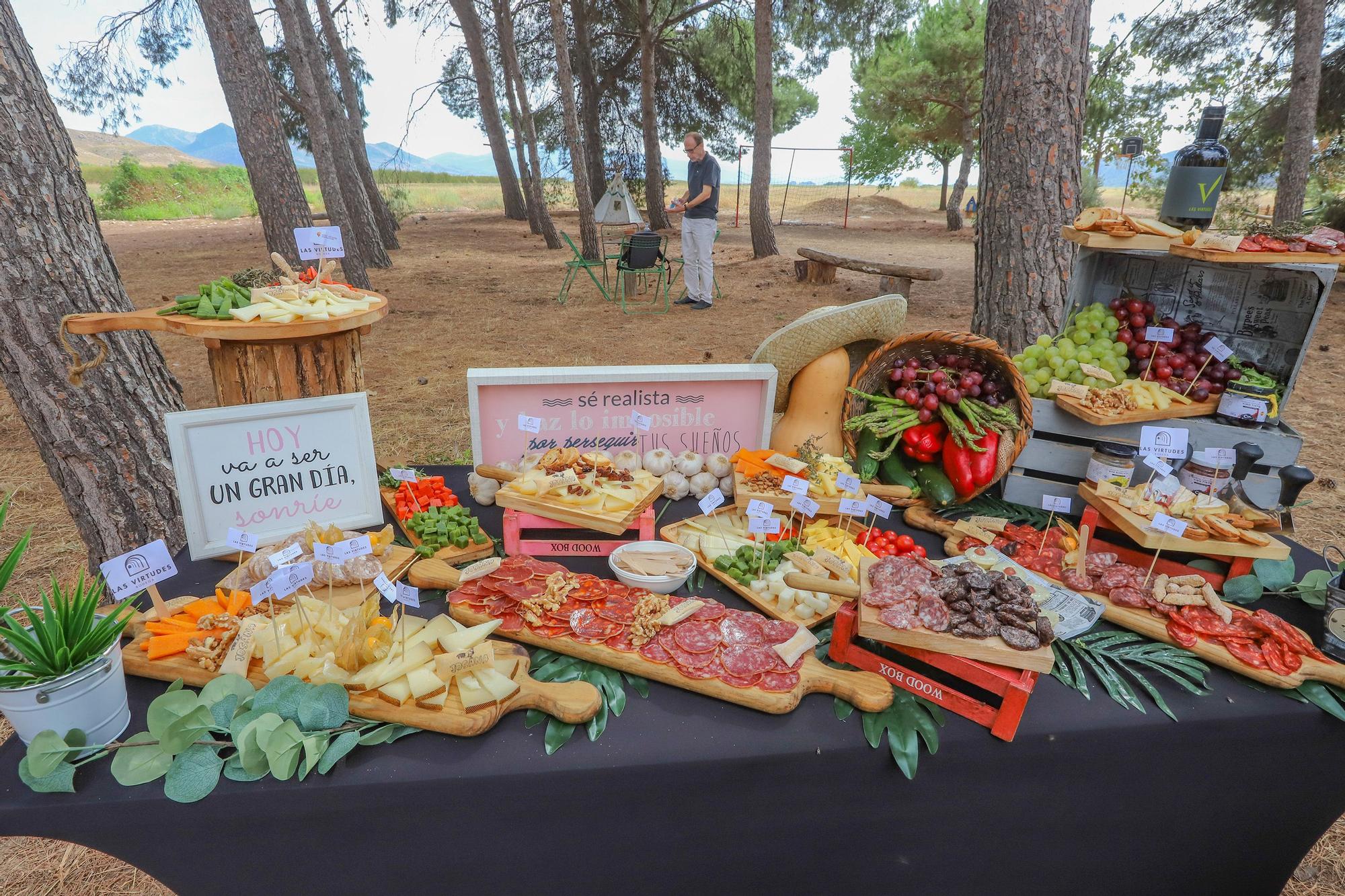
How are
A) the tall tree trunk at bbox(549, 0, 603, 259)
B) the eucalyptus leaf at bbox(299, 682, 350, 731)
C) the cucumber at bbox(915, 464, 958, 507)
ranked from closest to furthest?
the eucalyptus leaf at bbox(299, 682, 350, 731) → the cucumber at bbox(915, 464, 958, 507) → the tall tree trunk at bbox(549, 0, 603, 259)

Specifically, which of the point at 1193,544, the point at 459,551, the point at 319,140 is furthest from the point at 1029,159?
the point at 319,140

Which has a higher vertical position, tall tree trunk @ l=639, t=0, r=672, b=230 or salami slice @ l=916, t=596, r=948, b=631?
tall tree trunk @ l=639, t=0, r=672, b=230

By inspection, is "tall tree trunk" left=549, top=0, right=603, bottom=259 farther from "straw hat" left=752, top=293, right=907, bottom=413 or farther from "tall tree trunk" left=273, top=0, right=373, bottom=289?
"straw hat" left=752, top=293, right=907, bottom=413

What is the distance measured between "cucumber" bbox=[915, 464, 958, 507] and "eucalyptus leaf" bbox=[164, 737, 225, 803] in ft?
6.65

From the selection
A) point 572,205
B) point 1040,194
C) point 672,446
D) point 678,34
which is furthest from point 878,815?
point 572,205

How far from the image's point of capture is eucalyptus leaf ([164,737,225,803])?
3.97ft

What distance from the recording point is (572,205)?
85.0 feet

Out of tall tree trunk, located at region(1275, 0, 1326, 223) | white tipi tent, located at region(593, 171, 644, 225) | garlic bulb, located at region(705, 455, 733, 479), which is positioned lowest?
garlic bulb, located at region(705, 455, 733, 479)

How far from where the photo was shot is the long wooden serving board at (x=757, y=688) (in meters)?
1.43

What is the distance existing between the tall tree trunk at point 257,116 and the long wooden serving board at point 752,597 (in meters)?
6.51

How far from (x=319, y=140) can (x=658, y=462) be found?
9560 millimetres

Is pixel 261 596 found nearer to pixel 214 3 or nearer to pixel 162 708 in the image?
pixel 162 708

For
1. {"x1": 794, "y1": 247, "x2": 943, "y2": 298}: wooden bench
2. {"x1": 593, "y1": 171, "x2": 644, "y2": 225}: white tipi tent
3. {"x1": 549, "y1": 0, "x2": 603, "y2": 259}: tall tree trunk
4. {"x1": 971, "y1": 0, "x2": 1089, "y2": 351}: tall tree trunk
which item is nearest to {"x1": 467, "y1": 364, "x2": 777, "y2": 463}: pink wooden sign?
{"x1": 971, "y1": 0, "x2": 1089, "y2": 351}: tall tree trunk

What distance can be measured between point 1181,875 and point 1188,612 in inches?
25.3
